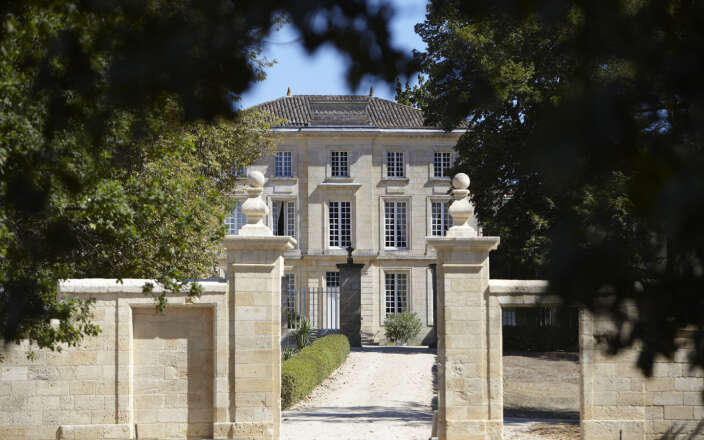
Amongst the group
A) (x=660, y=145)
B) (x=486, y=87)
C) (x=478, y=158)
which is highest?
(x=478, y=158)

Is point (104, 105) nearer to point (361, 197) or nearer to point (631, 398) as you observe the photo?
point (631, 398)

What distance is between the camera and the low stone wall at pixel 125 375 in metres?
8.73

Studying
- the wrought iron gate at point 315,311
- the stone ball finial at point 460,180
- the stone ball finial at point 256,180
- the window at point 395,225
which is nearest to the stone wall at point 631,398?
the stone ball finial at point 460,180

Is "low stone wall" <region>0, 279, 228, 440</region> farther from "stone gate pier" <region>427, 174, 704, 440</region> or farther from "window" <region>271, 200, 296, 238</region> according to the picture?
"window" <region>271, 200, 296, 238</region>

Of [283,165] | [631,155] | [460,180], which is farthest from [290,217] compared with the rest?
[631,155]

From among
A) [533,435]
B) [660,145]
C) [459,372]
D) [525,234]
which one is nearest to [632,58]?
[660,145]

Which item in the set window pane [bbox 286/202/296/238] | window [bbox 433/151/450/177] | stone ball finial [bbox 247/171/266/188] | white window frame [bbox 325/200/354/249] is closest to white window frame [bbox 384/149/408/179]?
window [bbox 433/151/450/177]

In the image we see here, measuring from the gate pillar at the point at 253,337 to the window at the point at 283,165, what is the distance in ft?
85.8

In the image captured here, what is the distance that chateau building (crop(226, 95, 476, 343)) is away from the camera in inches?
1367

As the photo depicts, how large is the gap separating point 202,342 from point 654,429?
507 cm

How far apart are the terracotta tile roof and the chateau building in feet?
0.17

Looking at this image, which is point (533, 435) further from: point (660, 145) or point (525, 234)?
point (525, 234)

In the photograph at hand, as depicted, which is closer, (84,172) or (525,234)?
(84,172)

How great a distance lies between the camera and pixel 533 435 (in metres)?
10.4
